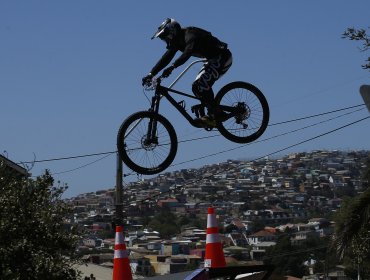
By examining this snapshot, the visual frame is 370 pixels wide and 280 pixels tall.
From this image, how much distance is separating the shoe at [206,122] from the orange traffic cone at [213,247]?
297cm

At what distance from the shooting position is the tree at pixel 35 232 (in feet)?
56.1

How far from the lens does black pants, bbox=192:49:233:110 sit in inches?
430

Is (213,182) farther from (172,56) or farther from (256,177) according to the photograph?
(172,56)

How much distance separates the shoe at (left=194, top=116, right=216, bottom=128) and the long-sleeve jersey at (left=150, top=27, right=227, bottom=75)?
657mm

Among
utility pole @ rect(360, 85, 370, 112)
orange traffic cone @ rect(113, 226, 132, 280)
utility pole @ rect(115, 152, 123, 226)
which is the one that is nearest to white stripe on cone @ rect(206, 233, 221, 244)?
orange traffic cone @ rect(113, 226, 132, 280)

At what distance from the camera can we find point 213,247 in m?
13.5

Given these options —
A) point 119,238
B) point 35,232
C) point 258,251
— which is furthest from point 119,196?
point 258,251

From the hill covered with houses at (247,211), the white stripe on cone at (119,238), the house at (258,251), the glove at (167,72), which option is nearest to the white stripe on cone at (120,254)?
the white stripe on cone at (119,238)

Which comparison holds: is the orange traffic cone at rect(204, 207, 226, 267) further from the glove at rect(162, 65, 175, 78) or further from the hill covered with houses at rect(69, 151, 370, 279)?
the hill covered with houses at rect(69, 151, 370, 279)

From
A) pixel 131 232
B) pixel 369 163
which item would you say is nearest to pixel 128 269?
pixel 369 163

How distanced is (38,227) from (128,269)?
4.26 m

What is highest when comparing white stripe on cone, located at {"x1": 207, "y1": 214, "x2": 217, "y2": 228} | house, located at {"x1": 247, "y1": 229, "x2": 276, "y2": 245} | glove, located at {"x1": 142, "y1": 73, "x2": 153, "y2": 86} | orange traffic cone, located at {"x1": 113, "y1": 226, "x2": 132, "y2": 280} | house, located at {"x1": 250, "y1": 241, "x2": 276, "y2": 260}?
house, located at {"x1": 247, "y1": 229, "x2": 276, "y2": 245}

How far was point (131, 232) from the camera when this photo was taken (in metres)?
86.2

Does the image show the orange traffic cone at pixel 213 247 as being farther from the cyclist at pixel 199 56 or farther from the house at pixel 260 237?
the house at pixel 260 237
